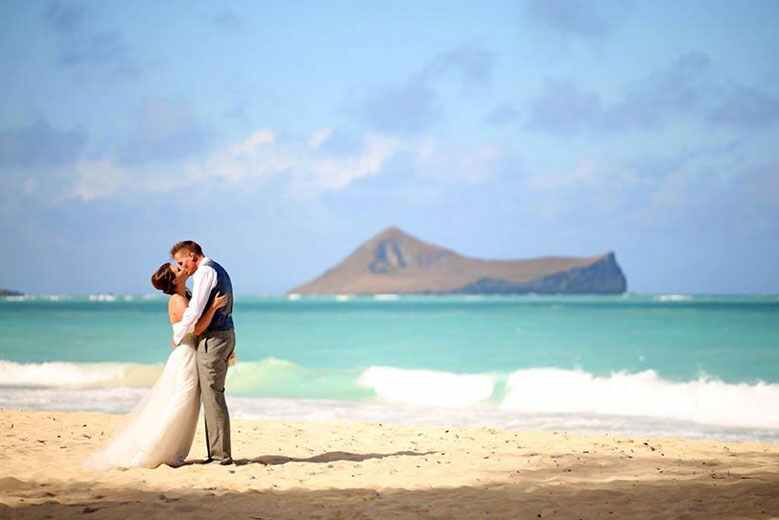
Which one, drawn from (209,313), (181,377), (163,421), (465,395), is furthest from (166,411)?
(465,395)

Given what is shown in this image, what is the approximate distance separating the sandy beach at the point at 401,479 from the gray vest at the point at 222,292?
1.18 metres

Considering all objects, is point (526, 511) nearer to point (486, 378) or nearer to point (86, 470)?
point (86, 470)

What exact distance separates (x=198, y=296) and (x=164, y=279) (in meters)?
0.38

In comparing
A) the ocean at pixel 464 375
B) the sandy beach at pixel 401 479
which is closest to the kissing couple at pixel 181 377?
the sandy beach at pixel 401 479

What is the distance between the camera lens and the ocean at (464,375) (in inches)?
532

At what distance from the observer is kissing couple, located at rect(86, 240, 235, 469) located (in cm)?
681

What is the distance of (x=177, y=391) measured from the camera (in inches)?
269

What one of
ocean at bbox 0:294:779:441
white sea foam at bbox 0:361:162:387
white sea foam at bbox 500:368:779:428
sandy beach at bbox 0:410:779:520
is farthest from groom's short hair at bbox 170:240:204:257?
white sea foam at bbox 0:361:162:387

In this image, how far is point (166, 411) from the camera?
22.5 feet

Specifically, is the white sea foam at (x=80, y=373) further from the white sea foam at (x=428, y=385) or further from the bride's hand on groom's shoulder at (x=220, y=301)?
the bride's hand on groom's shoulder at (x=220, y=301)

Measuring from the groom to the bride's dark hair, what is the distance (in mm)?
101

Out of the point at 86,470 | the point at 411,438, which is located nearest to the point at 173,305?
the point at 86,470

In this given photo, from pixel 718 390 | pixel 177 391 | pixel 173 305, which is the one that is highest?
pixel 173 305

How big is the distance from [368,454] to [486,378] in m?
13.6
